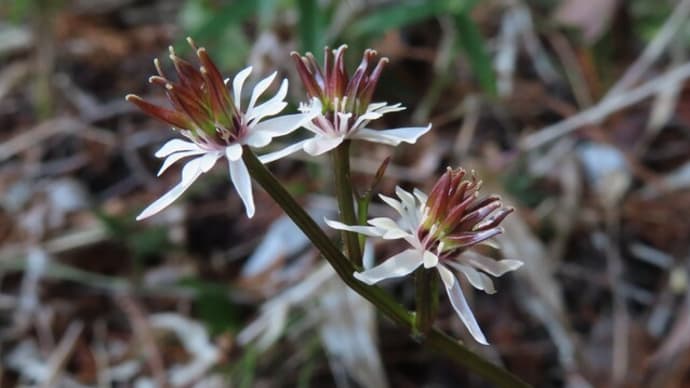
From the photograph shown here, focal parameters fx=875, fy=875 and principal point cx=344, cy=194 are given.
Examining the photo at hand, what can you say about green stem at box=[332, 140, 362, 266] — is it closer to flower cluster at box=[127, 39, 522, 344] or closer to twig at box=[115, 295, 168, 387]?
flower cluster at box=[127, 39, 522, 344]

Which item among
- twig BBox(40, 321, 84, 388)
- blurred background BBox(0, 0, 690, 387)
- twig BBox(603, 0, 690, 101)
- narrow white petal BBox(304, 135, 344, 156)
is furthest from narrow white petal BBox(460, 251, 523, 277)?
twig BBox(603, 0, 690, 101)

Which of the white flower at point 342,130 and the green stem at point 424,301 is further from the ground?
the white flower at point 342,130

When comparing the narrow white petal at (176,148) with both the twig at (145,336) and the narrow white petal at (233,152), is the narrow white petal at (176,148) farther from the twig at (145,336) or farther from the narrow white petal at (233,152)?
the twig at (145,336)

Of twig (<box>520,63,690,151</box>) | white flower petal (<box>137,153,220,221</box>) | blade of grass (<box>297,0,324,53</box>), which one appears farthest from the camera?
twig (<box>520,63,690,151</box>)

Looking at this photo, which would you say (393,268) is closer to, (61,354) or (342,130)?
(342,130)

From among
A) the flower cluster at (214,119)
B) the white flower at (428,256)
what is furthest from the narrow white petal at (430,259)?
the flower cluster at (214,119)

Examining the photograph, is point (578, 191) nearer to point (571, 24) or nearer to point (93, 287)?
point (571, 24)
